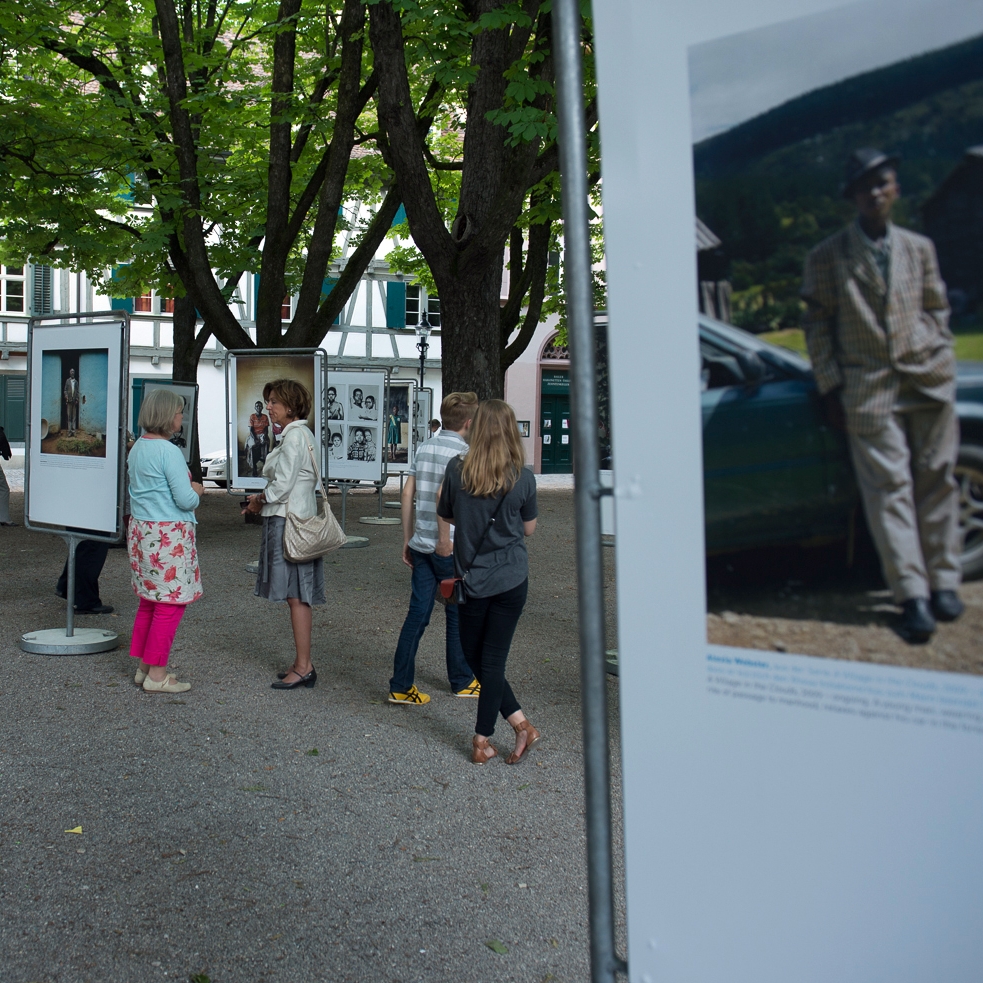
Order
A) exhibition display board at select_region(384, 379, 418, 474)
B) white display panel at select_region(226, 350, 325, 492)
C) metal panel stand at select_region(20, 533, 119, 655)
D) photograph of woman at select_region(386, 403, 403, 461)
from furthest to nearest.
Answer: photograph of woman at select_region(386, 403, 403, 461)
exhibition display board at select_region(384, 379, 418, 474)
white display panel at select_region(226, 350, 325, 492)
metal panel stand at select_region(20, 533, 119, 655)

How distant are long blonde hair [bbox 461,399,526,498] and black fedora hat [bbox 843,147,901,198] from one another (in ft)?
12.0

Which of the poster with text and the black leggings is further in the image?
the poster with text

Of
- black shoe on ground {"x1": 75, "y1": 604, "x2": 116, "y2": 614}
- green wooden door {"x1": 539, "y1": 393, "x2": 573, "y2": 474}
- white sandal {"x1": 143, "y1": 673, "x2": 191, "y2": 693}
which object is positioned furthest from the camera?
green wooden door {"x1": 539, "y1": 393, "x2": 573, "y2": 474}

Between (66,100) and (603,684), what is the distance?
47.5 feet

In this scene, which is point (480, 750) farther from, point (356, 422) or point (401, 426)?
point (401, 426)

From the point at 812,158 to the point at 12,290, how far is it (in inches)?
1616

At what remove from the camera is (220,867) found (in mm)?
3998

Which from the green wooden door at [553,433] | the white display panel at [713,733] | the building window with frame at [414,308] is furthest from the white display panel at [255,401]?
the building window with frame at [414,308]

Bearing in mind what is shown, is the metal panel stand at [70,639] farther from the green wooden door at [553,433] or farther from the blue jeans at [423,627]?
the green wooden door at [553,433]

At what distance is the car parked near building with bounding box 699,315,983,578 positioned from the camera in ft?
4.36

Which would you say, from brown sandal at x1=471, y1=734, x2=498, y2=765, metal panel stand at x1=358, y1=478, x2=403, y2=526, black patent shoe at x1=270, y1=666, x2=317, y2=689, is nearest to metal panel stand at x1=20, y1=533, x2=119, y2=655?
black patent shoe at x1=270, y1=666, x2=317, y2=689

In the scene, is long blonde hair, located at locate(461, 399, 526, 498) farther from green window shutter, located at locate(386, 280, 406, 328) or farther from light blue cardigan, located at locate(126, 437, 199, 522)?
green window shutter, located at locate(386, 280, 406, 328)

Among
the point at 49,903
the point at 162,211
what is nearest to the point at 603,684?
the point at 49,903

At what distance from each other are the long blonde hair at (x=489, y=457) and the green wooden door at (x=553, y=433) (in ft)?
114
